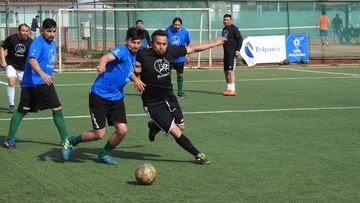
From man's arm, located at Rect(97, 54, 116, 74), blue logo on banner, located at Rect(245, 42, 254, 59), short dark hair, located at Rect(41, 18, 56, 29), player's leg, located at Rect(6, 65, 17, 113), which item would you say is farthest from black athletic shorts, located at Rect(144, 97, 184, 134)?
blue logo on banner, located at Rect(245, 42, 254, 59)

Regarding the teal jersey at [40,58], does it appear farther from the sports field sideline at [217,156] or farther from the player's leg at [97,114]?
the player's leg at [97,114]

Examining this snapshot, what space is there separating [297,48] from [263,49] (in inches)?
61.9

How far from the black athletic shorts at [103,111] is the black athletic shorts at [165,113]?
1.19 feet

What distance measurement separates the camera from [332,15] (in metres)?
32.4

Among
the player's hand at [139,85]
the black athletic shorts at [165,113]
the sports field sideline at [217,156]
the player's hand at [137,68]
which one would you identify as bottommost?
the sports field sideline at [217,156]

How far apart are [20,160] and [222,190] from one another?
2973 millimetres

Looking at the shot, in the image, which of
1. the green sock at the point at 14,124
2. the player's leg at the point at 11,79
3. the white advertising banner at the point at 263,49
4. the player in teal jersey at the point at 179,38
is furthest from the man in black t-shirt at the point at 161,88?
the white advertising banner at the point at 263,49

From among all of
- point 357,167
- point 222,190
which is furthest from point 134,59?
point 357,167

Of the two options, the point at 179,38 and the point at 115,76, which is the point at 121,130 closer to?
the point at 115,76

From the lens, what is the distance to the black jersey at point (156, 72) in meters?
8.67

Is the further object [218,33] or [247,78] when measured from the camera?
[218,33]

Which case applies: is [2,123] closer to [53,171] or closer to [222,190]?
[53,171]

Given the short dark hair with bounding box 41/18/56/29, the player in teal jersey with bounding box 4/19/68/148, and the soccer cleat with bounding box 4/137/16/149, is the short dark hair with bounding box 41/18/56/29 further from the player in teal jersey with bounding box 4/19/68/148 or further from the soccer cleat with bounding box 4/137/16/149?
the soccer cleat with bounding box 4/137/16/149

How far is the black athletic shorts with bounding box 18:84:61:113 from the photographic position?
9.66 meters
